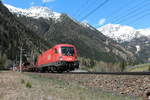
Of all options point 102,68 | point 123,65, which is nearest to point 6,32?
point 102,68

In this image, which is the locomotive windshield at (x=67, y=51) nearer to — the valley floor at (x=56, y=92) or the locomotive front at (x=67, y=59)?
the locomotive front at (x=67, y=59)

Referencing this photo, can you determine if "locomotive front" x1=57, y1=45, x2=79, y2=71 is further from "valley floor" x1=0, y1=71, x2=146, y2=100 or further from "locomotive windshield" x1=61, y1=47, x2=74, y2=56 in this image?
"valley floor" x1=0, y1=71, x2=146, y2=100

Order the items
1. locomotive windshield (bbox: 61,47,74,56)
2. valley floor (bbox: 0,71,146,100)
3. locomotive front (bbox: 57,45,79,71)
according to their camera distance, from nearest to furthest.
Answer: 1. valley floor (bbox: 0,71,146,100)
2. locomotive front (bbox: 57,45,79,71)
3. locomotive windshield (bbox: 61,47,74,56)

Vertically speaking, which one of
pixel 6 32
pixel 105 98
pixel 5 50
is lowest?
pixel 105 98

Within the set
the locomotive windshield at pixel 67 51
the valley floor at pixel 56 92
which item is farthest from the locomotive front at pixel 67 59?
the valley floor at pixel 56 92

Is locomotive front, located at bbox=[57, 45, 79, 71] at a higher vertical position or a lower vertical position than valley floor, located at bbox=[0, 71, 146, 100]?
higher

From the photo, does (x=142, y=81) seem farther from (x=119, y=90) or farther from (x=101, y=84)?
(x=101, y=84)

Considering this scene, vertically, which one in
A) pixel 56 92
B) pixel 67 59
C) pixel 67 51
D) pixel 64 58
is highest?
pixel 67 51

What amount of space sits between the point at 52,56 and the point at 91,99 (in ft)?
77.5

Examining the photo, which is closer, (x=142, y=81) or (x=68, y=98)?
(x=68, y=98)

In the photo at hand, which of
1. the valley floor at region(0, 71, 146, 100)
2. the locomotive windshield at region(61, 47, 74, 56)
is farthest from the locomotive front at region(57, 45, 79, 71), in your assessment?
the valley floor at region(0, 71, 146, 100)

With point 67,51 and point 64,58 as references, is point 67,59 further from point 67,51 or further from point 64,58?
point 67,51

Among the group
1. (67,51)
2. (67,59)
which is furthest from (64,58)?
(67,51)

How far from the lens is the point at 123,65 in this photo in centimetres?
13525
